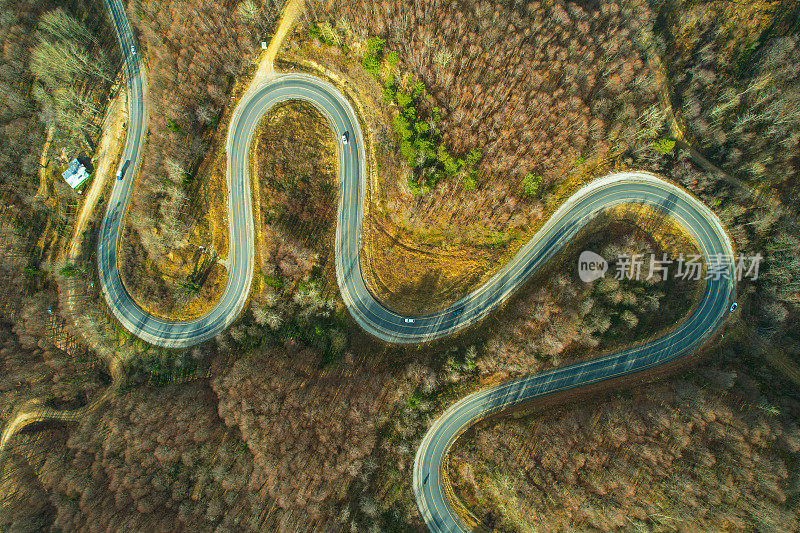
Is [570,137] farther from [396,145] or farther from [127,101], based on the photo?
[127,101]

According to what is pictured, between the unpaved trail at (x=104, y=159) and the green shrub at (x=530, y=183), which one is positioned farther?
the unpaved trail at (x=104, y=159)

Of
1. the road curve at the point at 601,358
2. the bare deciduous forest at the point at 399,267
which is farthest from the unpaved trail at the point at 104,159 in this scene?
the road curve at the point at 601,358

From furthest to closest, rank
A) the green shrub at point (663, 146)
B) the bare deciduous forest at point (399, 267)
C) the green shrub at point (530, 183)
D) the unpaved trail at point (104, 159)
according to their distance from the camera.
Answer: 1. the unpaved trail at point (104, 159)
2. the green shrub at point (663, 146)
3. the green shrub at point (530, 183)
4. the bare deciduous forest at point (399, 267)

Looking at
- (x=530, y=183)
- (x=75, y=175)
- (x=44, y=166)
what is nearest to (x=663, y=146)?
(x=530, y=183)

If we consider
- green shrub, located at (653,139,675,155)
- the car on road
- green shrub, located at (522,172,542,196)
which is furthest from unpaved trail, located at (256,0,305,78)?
green shrub, located at (653,139,675,155)

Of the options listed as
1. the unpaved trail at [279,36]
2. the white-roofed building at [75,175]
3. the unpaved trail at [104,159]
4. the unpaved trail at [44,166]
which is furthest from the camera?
the unpaved trail at [44,166]

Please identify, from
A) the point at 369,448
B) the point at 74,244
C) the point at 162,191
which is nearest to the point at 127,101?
the point at 162,191

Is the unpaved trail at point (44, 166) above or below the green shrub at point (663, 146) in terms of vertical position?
below

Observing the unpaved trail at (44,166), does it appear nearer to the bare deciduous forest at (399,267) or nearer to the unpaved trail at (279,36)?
the bare deciduous forest at (399,267)
